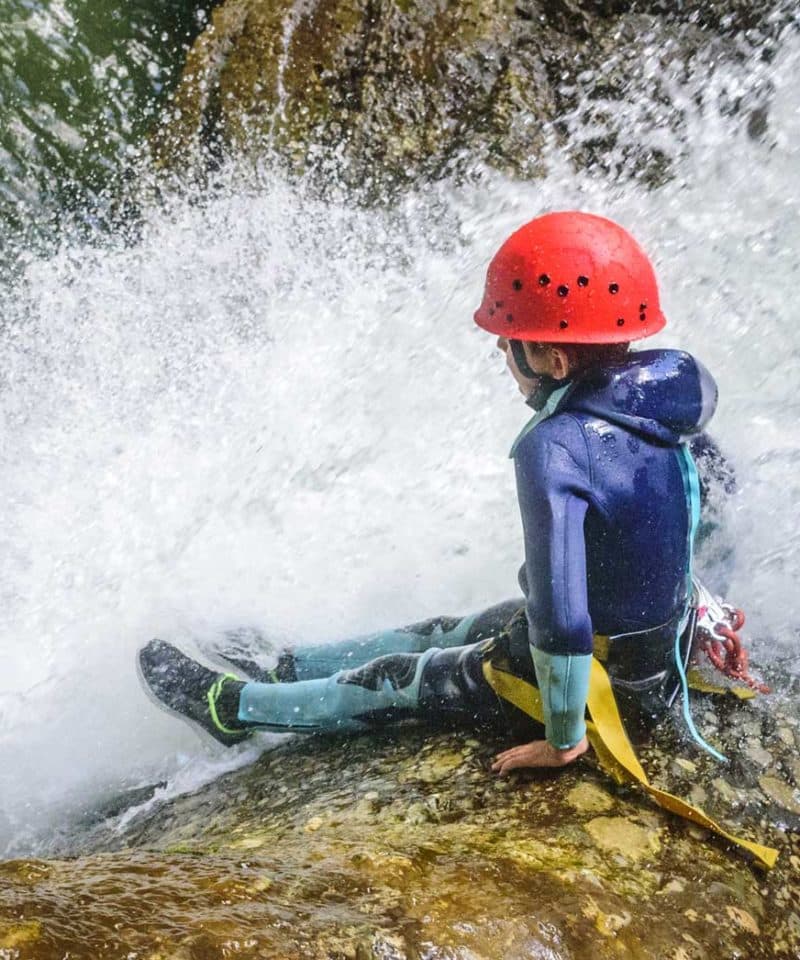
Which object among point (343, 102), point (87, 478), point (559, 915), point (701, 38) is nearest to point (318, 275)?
point (343, 102)

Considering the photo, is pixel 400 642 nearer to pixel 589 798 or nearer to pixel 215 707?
pixel 215 707

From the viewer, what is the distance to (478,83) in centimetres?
681

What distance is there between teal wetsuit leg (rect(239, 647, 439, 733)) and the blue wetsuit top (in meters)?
0.74

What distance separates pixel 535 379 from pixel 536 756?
1154mm

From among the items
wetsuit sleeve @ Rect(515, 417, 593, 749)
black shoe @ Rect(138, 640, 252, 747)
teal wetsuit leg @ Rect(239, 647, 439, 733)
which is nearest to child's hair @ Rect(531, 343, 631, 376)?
wetsuit sleeve @ Rect(515, 417, 593, 749)

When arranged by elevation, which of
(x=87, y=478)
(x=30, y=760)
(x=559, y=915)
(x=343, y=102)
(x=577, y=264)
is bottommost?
(x=559, y=915)

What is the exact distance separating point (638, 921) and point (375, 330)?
4.79 m

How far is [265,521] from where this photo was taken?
499 centimetres

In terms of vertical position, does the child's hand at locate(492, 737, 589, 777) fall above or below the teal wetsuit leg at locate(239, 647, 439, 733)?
below

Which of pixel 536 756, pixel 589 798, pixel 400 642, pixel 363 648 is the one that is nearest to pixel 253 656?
pixel 363 648

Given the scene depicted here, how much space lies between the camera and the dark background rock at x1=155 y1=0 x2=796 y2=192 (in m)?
6.51

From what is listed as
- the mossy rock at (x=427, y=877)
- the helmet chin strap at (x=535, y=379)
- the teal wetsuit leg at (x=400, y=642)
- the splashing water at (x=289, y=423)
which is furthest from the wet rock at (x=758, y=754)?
the helmet chin strap at (x=535, y=379)

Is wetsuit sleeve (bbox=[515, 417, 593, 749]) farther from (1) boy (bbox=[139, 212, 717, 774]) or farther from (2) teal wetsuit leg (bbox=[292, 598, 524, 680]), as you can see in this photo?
(2) teal wetsuit leg (bbox=[292, 598, 524, 680])

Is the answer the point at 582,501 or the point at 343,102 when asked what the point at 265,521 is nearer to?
the point at 582,501
